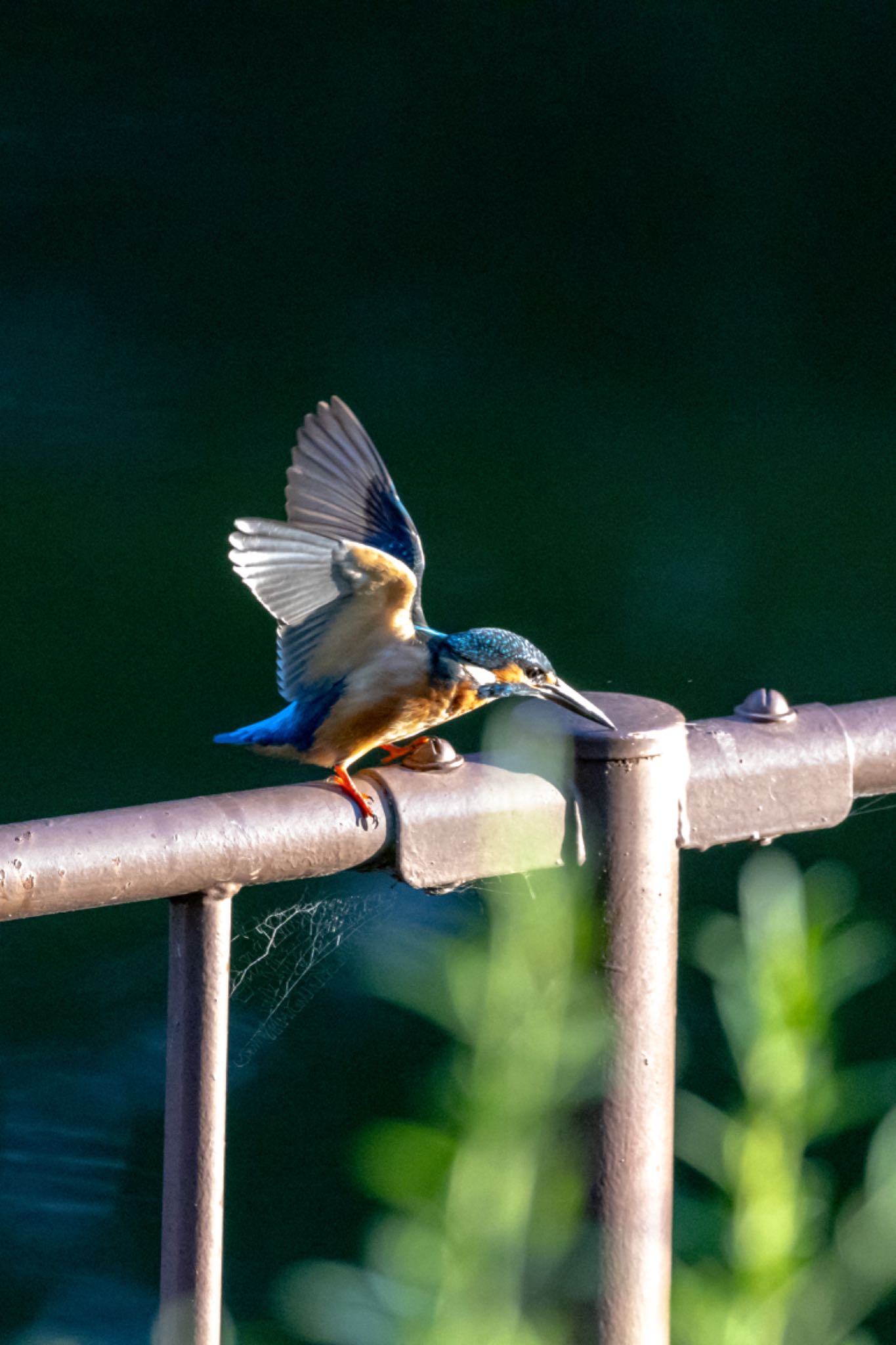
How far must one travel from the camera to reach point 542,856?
3.69ft

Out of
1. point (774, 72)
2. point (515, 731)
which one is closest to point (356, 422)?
point (515, 731)

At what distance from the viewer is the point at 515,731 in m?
1.22

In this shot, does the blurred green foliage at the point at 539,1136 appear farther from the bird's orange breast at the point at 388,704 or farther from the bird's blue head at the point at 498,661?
the bird's orange breast at the point at 388,704

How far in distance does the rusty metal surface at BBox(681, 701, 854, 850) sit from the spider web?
23cm

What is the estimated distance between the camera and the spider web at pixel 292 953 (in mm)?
1663

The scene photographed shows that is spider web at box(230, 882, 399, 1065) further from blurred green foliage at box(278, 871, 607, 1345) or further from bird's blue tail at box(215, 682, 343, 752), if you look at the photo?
blurred green foliage at box(278, 871, 607, 1345)

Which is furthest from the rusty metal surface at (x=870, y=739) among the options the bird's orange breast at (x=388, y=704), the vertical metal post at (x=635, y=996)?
the bird's orange breast at (x=388, y=704)

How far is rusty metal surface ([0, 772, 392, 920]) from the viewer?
95cm

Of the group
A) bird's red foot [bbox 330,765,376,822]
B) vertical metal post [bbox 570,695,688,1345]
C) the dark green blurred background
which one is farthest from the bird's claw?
the dark green blurred background

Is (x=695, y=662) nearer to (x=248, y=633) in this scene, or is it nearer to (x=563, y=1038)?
(x=248, y=633)

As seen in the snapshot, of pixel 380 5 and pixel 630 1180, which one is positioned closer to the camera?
pixel 630 1180

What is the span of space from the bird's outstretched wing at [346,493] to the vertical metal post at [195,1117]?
34.7 inches

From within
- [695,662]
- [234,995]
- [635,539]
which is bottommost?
[234,995]

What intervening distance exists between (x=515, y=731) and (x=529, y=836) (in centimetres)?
10
